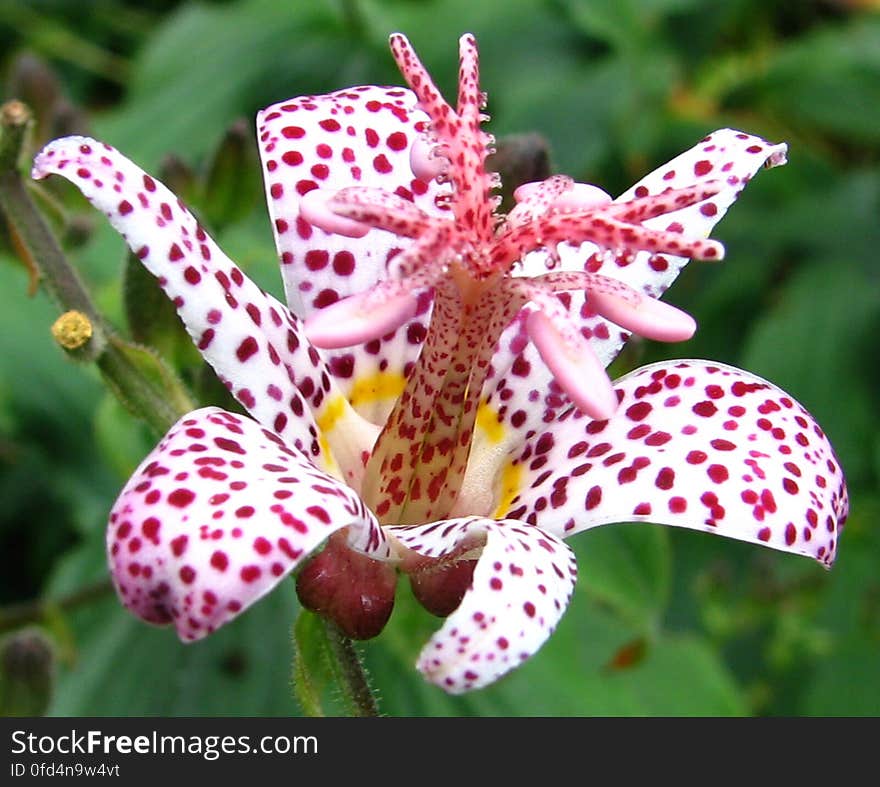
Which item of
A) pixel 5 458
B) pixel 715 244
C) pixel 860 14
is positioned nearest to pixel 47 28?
pixel 5 458

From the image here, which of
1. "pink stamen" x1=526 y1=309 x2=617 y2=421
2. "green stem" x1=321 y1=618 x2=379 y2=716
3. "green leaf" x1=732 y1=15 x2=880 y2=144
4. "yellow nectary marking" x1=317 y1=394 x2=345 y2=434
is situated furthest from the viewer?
"green leaf" x1=732 y1=15 x2=880 y2=144

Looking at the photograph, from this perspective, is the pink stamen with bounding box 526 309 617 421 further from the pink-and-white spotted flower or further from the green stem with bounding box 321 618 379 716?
the green stem with bounding box 321 618 379 716

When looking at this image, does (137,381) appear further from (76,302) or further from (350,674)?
(350,674)

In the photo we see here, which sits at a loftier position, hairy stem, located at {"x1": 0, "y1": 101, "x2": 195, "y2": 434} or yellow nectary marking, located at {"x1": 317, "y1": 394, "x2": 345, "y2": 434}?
hairy stem, located at {"x1": 0, "y1": 101, "x2": 195, "y2": 434}

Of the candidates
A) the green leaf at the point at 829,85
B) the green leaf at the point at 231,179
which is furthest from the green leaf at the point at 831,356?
the green leaf at the point at 231,179

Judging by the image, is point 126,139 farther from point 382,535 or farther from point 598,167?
point 382,535

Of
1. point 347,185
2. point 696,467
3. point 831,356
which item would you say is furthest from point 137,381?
point 831,356

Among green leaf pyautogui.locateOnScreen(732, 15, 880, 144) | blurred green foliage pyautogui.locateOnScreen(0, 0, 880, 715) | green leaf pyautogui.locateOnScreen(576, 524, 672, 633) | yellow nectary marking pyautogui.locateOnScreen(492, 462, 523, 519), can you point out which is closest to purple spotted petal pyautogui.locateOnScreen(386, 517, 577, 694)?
yellow nectary marking pyautogui.locateOnScreen(492, 462, 523, 519)

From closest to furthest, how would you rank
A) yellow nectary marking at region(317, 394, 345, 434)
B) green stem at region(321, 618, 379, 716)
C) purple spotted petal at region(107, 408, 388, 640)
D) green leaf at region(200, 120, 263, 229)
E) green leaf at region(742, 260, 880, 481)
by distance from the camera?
purple spotted petal at region(107, 408, 388, 640) < green stem at region(321, 618, 379, 716) < yellow nectary marking at region(317, 394, 345, 434) < green leaf at region(200, 120, 263, 229) < green leaf at region(742, 260, 880, 481)
